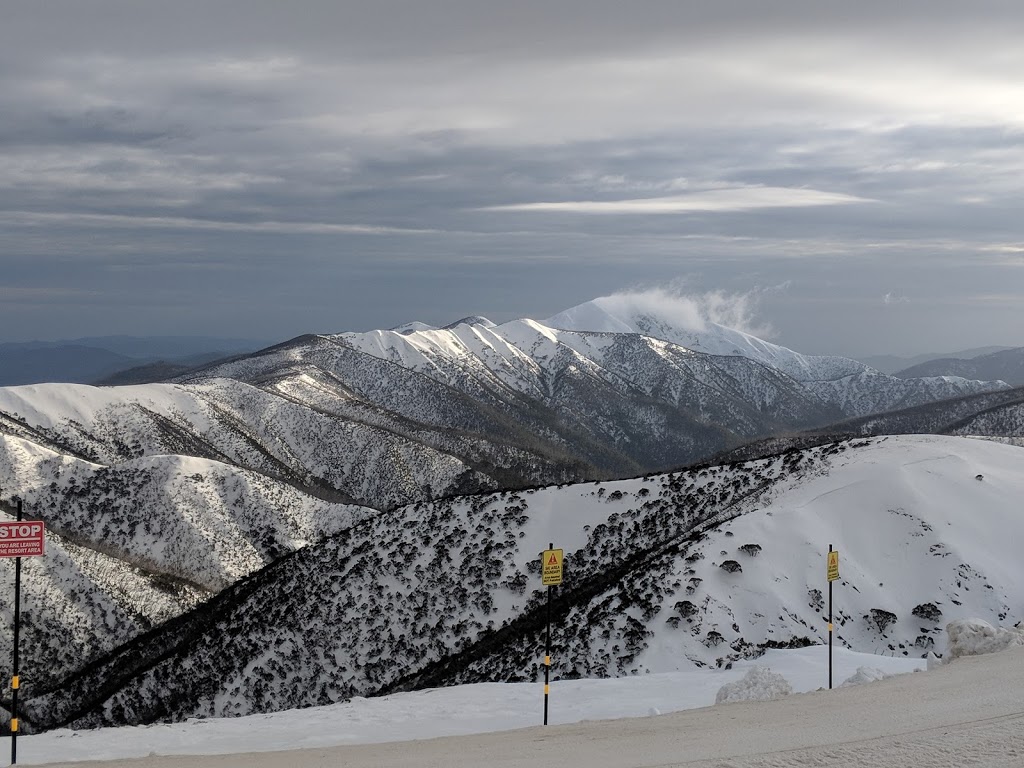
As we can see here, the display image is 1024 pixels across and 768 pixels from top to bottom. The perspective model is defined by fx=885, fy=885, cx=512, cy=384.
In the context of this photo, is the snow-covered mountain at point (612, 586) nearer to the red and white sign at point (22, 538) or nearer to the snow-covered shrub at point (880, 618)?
Answer: the snow-covered shrub at point (880, 618)

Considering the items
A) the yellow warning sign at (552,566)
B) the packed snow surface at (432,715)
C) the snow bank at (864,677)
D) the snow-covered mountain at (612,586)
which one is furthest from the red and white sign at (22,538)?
the snow-covered mountain at (612,586)

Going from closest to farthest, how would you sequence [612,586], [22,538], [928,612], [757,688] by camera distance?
[22,538], [757,688], [928,612], [612,586]

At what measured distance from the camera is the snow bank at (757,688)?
19.3m

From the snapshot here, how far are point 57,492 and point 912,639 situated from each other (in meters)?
93.2

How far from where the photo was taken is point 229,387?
178000 mm

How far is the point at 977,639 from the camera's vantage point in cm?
2209

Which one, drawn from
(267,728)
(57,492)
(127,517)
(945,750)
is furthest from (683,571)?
(57,492)

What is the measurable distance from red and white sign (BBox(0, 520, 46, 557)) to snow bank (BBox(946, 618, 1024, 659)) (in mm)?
21065

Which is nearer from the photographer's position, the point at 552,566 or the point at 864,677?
the point at 552,566

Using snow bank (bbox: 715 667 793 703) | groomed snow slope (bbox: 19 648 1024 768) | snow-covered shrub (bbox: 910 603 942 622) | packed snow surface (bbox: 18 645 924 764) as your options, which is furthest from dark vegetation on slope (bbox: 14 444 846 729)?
groomed snow slope (bbox: 19 648 1024 768)

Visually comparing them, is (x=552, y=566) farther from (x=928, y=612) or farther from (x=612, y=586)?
(x=928, y=612)

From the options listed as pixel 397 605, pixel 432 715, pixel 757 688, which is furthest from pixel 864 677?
pixel 397 605

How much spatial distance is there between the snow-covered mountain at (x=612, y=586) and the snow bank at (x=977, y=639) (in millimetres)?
10856

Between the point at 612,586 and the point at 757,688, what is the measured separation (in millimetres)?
22615
